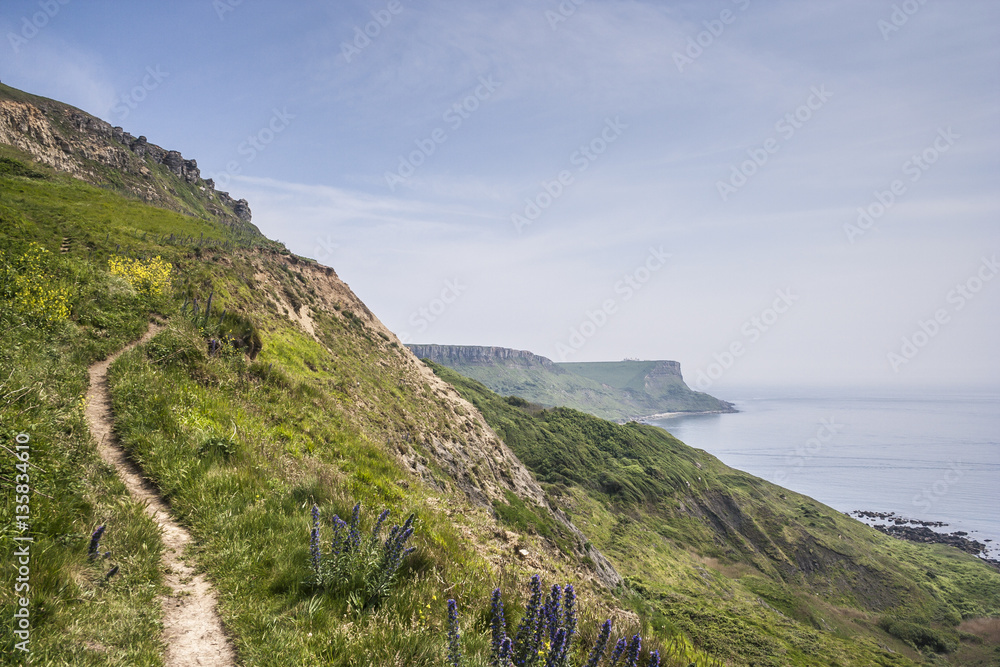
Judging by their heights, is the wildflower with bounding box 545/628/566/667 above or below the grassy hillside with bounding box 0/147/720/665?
above

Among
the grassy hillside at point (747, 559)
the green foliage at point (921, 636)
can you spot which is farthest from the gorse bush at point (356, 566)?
the green foliage at point (921, 636)

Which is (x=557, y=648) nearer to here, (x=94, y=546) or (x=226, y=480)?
(x=94, y=546)

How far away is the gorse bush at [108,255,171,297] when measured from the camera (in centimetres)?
1669

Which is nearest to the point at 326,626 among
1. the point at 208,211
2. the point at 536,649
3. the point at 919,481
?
the point at 536,649

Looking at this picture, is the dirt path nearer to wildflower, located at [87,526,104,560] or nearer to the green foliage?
wildflower, located at [87,526,104,560]

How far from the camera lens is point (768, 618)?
59.2 meters

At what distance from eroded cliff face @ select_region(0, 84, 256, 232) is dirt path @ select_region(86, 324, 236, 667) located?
135906 mm

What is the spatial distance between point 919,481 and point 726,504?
12042 centimetres

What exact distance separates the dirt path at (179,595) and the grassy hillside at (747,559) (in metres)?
46.6

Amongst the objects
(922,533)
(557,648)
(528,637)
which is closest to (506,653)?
(528,637)

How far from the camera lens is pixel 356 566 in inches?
194

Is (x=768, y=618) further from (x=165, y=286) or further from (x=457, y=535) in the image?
(x=165, y=286)

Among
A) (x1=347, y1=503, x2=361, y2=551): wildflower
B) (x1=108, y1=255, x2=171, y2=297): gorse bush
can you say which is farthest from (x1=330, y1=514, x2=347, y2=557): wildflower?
(x1=108, y1=255, x2=171, y2=297): gorse bush

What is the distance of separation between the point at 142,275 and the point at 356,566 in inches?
768
